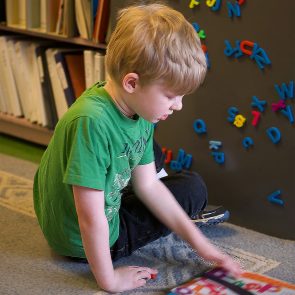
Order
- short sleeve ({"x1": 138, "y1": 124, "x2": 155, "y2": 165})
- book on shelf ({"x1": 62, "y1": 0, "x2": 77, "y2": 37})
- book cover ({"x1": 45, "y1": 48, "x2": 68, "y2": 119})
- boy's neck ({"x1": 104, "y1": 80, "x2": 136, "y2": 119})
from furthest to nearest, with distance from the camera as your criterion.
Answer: book cover ({"x1": 45, "y1": 48, "x2": 68, "y2": 119}) < book on shelf ({"x1": 62, "y1": 0, "x2": 77, "y2": 37}) < short sleeve ({"x1": 138, "y1": 124, "x2": 155, "y2": 165}) < boy's neck ({"x1": 104, "y1": 80, "x2": 136, "y2": 119})

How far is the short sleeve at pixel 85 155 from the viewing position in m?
1.17

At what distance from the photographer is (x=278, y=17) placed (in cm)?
141

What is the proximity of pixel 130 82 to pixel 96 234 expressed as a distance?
0.29 meters

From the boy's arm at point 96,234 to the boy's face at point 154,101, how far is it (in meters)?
0.18

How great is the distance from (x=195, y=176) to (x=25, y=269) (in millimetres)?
462

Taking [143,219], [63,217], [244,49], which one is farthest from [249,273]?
[244,49]

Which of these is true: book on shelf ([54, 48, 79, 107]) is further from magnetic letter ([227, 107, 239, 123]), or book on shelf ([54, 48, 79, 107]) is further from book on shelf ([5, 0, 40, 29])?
magnetic letter ([227, 107, 239, 123])

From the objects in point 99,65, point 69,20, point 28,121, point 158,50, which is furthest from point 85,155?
point 28,121

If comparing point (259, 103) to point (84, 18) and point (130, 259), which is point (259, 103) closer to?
point (130, 259)

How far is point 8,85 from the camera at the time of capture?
2320 mm

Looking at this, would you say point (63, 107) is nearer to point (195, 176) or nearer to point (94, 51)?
point (94, 51)

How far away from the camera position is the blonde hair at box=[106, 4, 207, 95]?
1.09 metres

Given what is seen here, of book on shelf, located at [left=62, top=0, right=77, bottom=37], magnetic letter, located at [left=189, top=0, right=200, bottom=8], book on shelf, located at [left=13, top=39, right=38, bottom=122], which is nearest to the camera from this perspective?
magnetic letter, located at [left=189, top=0, right=200, bottom=8]

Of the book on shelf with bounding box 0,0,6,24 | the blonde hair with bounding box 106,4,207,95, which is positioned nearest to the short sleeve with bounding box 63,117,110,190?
the blonde hair with bounding box 106,4,207,95
